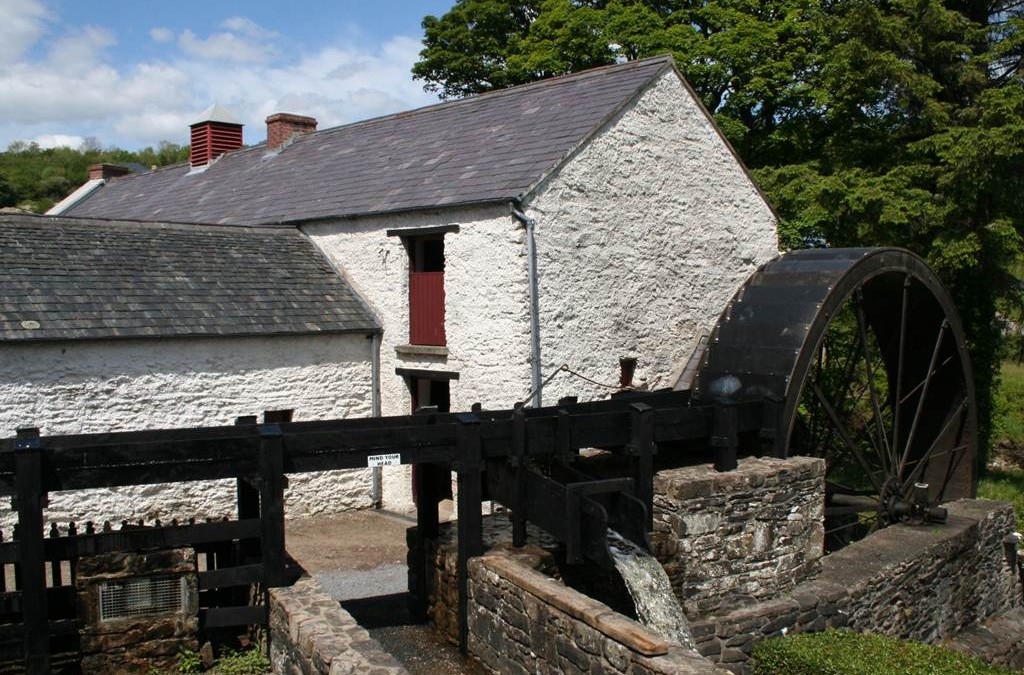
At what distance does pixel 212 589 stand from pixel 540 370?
18.3 ft

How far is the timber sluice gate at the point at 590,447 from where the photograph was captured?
20.0 feet

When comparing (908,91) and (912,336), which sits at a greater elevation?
(908,91)

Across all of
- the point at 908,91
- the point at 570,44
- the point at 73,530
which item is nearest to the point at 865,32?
the point at 908,91

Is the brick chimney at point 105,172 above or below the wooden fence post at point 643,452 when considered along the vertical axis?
above

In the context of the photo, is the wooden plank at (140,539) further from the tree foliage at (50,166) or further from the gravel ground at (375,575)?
the tree foliage at (50,166)

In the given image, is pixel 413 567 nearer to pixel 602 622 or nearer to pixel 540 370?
pixel 602 622

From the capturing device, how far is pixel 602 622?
5488mm

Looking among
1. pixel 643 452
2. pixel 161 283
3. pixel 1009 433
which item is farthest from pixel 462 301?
pixel 1009 433

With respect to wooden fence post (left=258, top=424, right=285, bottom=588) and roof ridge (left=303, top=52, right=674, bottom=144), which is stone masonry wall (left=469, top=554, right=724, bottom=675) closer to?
wooden fence post (left=258, top=424, right=285, bottom=588)

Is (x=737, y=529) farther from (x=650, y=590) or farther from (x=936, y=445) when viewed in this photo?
(x=936, y=445)

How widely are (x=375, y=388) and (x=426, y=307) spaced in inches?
57.3

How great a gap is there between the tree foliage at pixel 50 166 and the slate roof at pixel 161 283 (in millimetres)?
37543

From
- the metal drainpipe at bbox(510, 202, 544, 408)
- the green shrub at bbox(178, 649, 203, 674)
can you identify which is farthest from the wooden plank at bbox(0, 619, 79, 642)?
the metal drainpipe at bbox(510, 202, 544, 408)

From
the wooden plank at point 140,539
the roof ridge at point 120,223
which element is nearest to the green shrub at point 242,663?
the wooden plank at point 140,539
